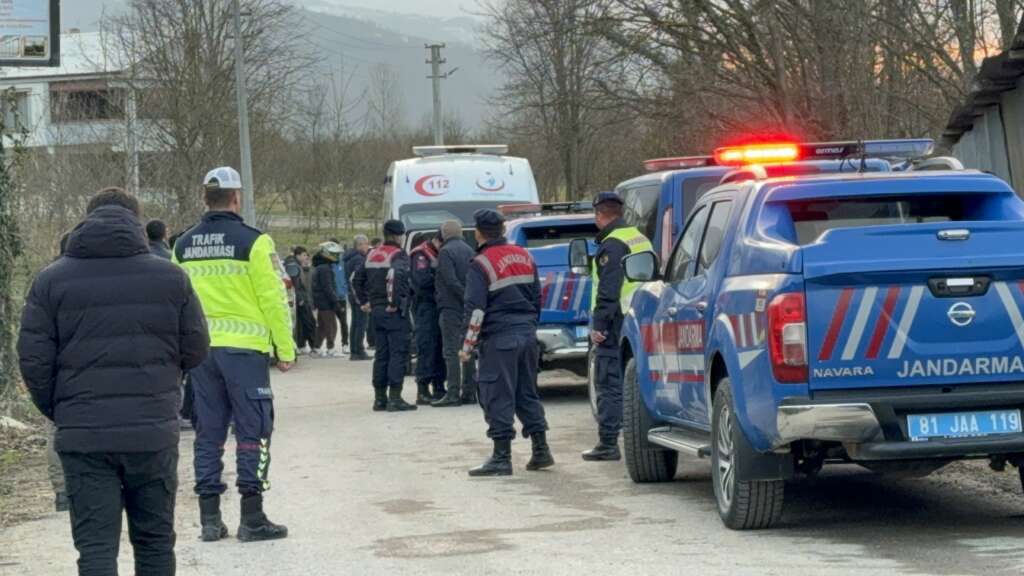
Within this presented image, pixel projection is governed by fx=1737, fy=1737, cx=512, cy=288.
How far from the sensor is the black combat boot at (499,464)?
12.4 metres

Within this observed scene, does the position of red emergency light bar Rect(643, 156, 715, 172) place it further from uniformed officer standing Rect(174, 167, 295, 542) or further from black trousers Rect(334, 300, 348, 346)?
black trousers Rect(334, 300, 348, 346)

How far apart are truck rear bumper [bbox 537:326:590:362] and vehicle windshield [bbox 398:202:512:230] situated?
262 inches

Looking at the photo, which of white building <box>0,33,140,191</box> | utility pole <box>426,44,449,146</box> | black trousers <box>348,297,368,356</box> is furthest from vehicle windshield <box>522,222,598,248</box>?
utility pole <box>426,44,449,146</box>

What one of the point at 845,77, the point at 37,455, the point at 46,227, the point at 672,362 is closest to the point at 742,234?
the point at 672,362

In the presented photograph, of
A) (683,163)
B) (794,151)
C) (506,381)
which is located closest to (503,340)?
(506,381)

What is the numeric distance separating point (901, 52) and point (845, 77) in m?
0.89

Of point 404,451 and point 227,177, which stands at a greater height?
point 227,177

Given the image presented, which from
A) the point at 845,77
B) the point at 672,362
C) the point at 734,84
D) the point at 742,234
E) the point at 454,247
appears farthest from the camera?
the point at 734,84

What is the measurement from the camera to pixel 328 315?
27766 mm

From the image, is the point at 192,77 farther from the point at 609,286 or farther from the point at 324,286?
the point at 609,286

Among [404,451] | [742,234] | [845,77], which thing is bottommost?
[404,451]

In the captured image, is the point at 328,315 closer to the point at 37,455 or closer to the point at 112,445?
the point at 37,455

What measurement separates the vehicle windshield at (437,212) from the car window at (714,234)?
13.6 m

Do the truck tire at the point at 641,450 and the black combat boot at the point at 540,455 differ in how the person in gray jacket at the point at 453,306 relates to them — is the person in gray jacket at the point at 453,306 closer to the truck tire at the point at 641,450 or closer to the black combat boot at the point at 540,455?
the black combat boot at the point at 540,455
